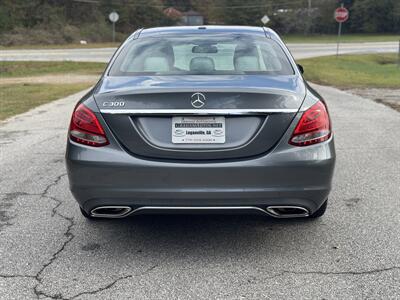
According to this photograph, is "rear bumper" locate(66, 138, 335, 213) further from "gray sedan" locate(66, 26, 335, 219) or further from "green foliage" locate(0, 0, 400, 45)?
"green foliage" locate(0, 0, 400, 45)

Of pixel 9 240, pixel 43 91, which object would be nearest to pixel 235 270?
pixel 9 240

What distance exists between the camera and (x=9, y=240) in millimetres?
3926

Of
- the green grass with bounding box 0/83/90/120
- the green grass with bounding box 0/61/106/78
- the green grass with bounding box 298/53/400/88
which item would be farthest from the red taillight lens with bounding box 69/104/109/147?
the green grass with bounding box 0/61/106/78

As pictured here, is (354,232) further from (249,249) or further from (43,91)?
(43,91)

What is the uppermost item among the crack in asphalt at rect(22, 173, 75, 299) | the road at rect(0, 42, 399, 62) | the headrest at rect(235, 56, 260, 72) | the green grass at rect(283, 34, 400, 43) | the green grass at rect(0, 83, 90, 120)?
the headrest at rect(235, 56, 260, 72)

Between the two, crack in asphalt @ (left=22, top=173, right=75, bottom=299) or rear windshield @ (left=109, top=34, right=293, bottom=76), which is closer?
crack in asphalt @ (left=22, top=173, right=75, bottom=299)

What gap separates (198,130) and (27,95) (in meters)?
11.7

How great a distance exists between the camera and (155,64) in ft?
13.3

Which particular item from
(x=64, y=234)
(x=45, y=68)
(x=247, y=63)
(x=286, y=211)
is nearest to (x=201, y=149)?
(x=286, y=211)

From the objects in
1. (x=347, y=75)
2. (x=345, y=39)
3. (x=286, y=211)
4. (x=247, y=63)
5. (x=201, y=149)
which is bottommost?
(x=345, y=39)

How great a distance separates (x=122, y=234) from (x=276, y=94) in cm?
170

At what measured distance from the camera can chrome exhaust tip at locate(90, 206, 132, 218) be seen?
342 centimetres

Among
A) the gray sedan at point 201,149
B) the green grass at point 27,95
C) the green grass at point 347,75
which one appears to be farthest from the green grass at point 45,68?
the gray sedan at point 201,149

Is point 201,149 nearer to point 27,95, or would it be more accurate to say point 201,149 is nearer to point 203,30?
point 203,30
